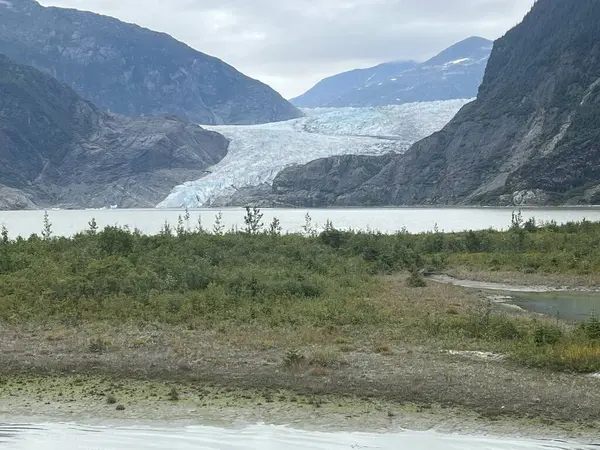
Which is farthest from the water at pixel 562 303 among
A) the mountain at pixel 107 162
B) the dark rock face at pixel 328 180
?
the mountain at pixel 107 162

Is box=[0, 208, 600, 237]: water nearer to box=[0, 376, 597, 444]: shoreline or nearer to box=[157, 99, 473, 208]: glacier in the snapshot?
box=[157, 99, 473, 208]: glacier

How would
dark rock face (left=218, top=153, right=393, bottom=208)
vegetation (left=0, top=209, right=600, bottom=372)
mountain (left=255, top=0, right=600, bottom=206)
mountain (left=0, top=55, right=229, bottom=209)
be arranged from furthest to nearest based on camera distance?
1. mountain (left=0, top=55, right=229, bottom=209)
2. dark rock face (left=218, top=153, right=393, bottom=208)
3. mountain (left=255, top=0, right=600, bottom=206)
4. vegetation (left=0, top=209, right=600, bottom=372)

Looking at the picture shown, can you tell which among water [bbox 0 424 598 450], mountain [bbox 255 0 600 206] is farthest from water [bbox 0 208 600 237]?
water [bbox 0 424 598 450]

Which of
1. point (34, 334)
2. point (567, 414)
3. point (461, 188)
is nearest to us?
point (567, 414)

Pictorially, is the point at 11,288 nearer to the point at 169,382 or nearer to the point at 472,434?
the point at 169,382

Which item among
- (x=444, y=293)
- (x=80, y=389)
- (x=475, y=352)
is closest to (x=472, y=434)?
(x=475, y=352)

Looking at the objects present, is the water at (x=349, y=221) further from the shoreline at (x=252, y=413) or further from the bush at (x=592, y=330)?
the shoreline at (x=252, y=413)

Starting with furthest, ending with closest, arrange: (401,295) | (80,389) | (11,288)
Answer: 1. (401,295)
2. (11,288)
3. (80,389)
